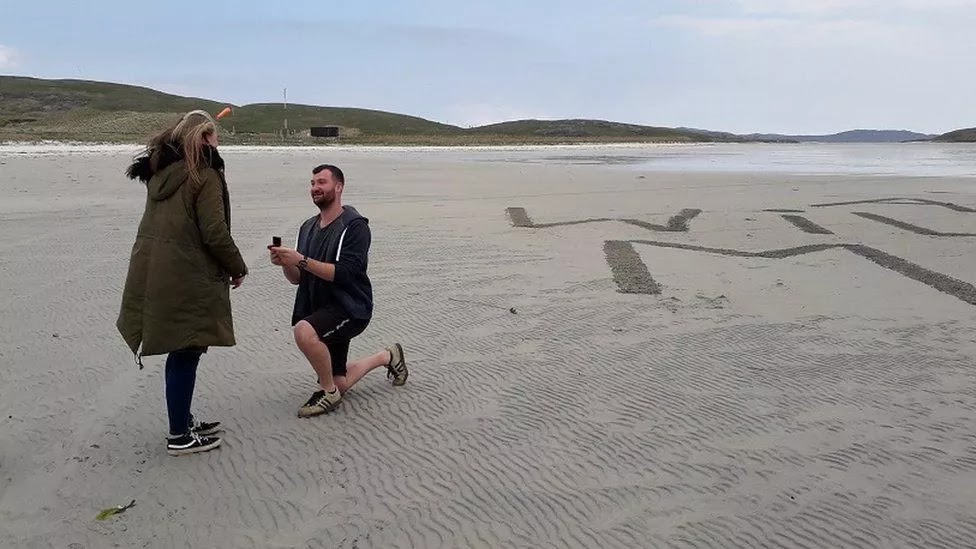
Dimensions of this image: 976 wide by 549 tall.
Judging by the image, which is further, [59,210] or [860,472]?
[59,210]

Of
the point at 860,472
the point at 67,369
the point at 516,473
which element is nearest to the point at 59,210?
the point at 67,369

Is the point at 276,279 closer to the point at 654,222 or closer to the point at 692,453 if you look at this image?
the point at 692,453

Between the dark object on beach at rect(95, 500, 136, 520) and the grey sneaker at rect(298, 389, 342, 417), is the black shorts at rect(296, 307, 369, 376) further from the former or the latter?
the dark object on beach at rect(95, 500, 136, 520)

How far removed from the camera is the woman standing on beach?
4371 mm

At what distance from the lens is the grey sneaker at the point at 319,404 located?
5367mm

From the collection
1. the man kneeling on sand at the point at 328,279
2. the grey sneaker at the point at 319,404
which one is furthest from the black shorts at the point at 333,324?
the grey sneaker at the point at 319,404

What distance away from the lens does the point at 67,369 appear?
6285 mm

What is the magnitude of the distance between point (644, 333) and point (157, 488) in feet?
14.5

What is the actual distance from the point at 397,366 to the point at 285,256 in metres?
1.45

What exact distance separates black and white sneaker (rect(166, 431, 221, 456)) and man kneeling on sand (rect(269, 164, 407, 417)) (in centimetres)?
68

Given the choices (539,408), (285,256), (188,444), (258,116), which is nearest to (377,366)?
(539,408)

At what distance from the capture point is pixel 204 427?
16.5 feet

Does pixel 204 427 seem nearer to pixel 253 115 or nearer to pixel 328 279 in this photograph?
pixel 328 279

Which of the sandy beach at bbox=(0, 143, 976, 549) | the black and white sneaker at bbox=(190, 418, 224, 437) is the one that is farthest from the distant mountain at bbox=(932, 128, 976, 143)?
the black and white sneaker at bbox=(190, 418, 224, 437)
